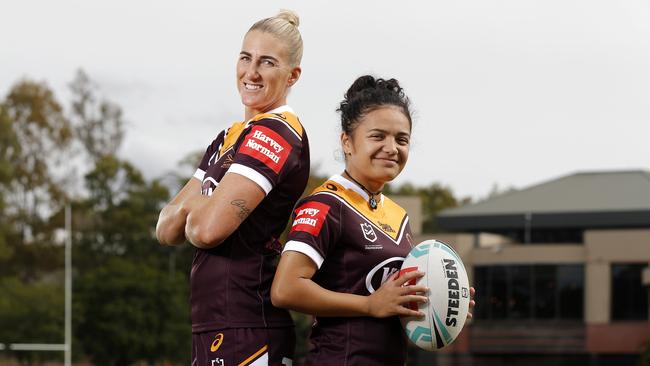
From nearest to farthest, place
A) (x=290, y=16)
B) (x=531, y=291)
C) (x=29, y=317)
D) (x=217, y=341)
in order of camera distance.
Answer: (x=217, y=341) < (x=290, y=16) < (x=29, y=317) < (x=531, y=291)

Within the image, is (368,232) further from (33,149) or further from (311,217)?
(33,149)

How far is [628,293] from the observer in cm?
4703

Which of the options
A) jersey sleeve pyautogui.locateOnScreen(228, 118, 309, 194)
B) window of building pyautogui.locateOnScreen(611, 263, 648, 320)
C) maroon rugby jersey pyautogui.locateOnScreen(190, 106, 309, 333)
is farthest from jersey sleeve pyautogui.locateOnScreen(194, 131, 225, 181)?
window of building pyautogui.locateOnScreen(611, 263, 648, 320)

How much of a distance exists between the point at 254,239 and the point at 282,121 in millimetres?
436

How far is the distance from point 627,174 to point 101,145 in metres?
25.2

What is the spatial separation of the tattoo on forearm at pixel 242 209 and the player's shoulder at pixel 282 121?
0.31m

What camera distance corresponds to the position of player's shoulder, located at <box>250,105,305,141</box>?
4250mm

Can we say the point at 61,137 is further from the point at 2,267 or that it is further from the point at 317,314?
the point at 317,314

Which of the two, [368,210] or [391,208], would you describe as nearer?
[368,210]

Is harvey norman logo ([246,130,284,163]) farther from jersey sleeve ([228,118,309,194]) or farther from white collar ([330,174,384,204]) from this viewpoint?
white collar ([330,174,384,204])

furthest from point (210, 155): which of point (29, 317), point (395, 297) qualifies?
point (29, 317)

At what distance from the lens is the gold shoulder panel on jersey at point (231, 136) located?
438 cm

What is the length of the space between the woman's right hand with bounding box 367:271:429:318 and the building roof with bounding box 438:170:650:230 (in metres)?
45.3

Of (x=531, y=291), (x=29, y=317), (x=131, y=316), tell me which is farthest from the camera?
(x=131, y=316)
